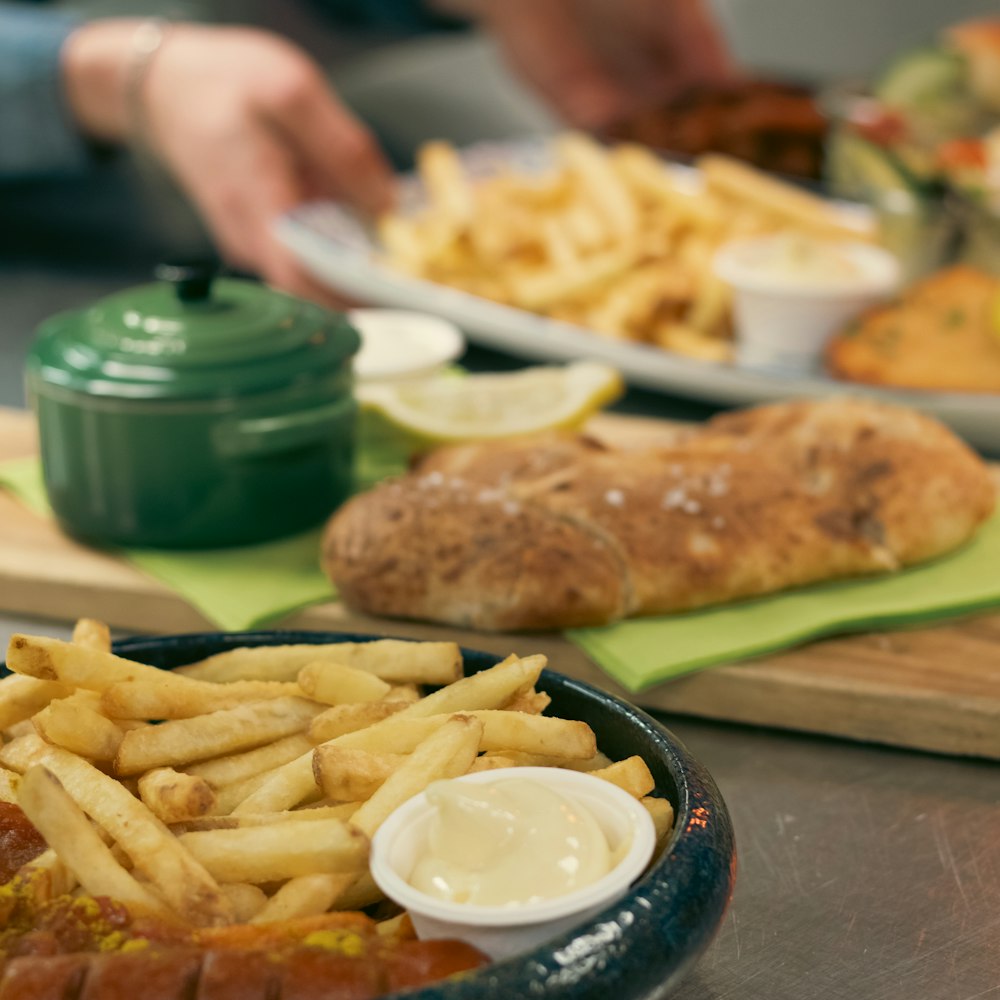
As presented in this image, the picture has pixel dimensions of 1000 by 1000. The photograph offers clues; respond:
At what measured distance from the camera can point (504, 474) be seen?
7.12 ft

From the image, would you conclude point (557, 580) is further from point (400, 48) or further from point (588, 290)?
point (400, 48)

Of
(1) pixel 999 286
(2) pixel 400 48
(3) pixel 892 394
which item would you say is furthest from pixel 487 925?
(2) pixel 400 48

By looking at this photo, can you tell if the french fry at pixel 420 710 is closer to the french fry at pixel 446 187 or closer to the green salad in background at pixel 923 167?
the french fry at pixel 446 187

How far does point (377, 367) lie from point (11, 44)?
7.16 feet

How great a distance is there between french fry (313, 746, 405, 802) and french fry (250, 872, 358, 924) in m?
0.09

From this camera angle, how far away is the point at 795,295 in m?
2.98

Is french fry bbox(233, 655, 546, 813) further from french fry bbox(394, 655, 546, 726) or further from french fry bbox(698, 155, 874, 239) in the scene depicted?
french fry bbox(698, 155, 874, 239)

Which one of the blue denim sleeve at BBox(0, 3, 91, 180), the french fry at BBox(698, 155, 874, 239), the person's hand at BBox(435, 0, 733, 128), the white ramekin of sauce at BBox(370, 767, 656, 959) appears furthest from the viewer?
the person's hand at BBox(435, 0, 733, 128)

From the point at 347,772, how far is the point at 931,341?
206 cm

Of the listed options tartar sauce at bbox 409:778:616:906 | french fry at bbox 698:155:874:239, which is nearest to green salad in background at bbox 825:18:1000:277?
french fry at bbox 698:155:874:239

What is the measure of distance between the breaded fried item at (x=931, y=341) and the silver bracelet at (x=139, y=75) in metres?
2.16

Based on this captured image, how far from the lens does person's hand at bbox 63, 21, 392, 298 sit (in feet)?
12.3

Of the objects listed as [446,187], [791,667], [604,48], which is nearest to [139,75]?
[446,187]

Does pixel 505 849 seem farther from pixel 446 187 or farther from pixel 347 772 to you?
pixel 446 187
